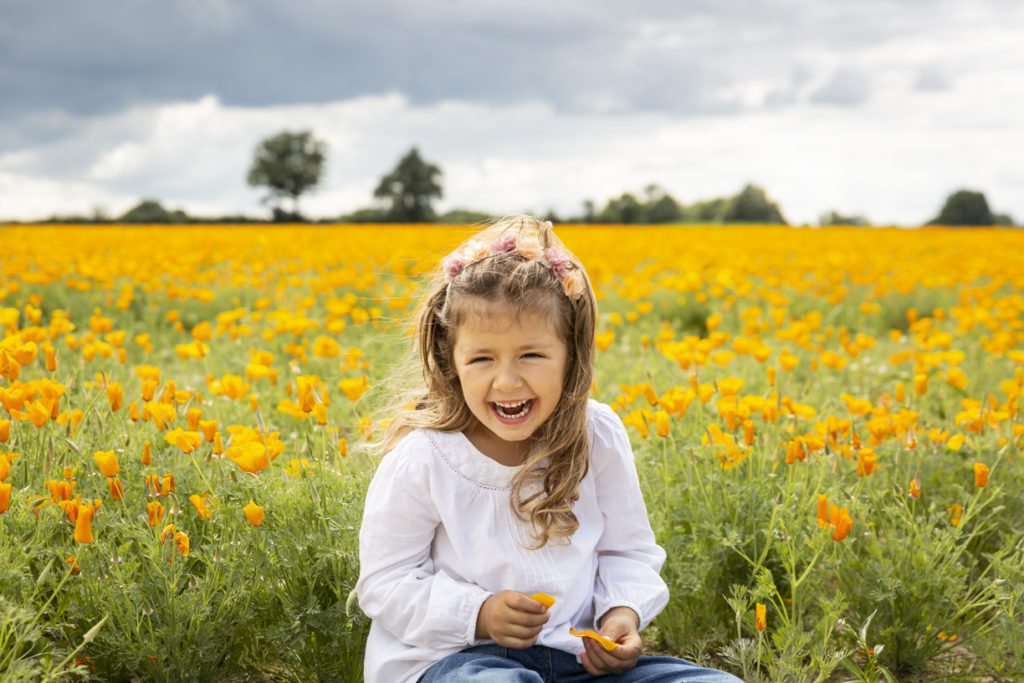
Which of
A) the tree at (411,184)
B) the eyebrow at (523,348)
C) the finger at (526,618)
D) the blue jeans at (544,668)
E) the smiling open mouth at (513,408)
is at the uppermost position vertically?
the tree at (411,184)

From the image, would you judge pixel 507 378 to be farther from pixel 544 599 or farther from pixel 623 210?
pixel 623 210

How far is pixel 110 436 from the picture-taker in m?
2.81

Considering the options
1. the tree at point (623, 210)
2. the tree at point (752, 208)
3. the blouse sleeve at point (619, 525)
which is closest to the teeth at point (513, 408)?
the blouse sleeve at point (619, 525)

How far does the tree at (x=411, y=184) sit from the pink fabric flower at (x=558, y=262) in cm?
4836

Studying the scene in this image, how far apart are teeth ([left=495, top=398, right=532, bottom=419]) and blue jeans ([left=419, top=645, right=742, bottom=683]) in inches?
18.8

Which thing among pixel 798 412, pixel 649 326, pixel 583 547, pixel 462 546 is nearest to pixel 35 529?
pixel 462 546

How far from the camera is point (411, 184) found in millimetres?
51656

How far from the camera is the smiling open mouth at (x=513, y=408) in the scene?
1.87 m

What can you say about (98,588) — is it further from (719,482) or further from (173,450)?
(719,482)

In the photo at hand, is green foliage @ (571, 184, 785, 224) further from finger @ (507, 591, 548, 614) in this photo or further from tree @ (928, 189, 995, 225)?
finger @ (507, 591, 548, 614)

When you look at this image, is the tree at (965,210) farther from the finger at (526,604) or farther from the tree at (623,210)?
the finger at (526,604)

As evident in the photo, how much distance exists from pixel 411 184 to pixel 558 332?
50918mm

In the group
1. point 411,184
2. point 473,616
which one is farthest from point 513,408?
point 411,184

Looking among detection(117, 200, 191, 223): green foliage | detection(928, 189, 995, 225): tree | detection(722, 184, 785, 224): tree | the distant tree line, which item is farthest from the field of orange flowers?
detection(722, 184, 785, 224): tree
